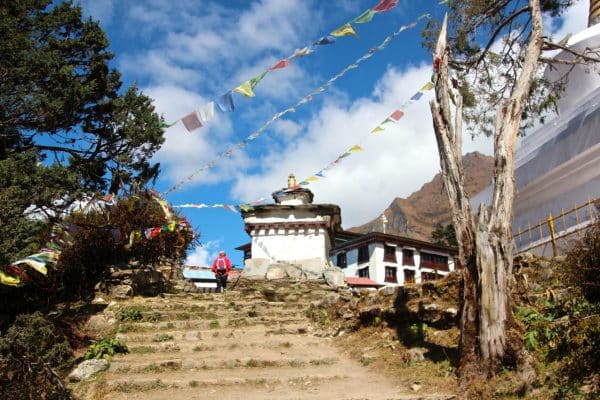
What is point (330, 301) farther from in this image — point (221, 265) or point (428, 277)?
point (428, 277)

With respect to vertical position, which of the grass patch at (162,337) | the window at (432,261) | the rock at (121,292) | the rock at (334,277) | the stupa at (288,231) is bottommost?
the grass patch at (162,337)

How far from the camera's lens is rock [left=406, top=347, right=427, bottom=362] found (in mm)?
8055

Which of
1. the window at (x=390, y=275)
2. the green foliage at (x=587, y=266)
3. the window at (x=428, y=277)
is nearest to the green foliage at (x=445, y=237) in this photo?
the window at (x=390, y=275)

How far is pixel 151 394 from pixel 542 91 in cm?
1090

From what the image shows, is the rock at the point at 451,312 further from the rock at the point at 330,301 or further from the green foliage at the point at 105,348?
the green foliage at the point at 105,348

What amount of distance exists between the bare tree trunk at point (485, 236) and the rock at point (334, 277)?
10751mm

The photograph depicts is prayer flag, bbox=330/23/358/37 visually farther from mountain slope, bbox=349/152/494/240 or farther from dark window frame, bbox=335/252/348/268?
mountain slope, bbox=349/152/494/240

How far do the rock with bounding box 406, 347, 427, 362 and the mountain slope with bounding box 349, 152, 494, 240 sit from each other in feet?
453

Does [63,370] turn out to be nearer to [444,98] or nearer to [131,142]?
[444,98]

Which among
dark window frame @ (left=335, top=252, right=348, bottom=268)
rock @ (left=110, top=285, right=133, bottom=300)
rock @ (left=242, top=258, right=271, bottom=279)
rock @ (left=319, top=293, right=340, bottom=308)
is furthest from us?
dark window frame @ (left=335, top=252, right=348, bottom=268)

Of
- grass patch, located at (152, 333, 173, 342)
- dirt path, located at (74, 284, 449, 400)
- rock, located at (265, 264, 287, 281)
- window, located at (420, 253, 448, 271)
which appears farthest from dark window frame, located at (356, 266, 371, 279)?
grass patch, located at (152, 333, 173, 342)

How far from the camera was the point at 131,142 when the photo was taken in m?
18.0

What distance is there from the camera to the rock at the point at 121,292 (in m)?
13.0

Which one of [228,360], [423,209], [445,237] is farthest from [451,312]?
[423,209]
